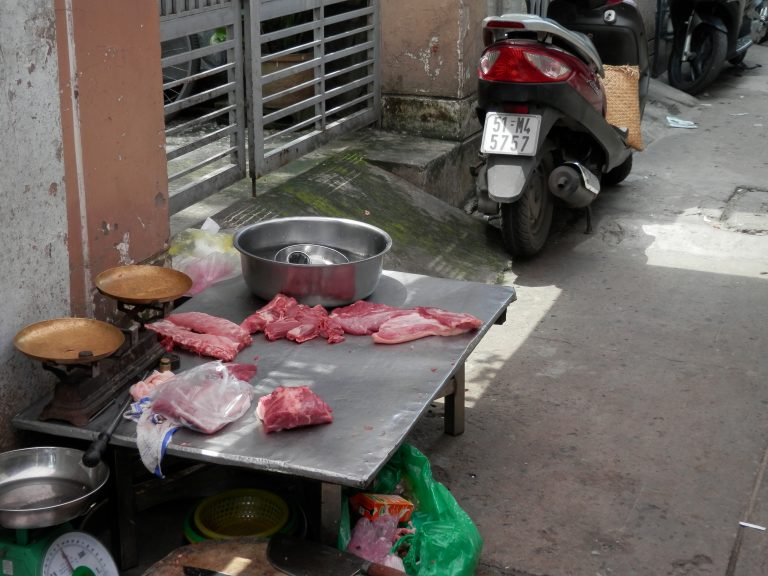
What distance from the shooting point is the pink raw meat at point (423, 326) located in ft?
13.3

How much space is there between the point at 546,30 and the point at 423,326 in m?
2.74

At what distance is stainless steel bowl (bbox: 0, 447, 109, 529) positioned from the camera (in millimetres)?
3199

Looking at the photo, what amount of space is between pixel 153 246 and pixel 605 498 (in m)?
2.13

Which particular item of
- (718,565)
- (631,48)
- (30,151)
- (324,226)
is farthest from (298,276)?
(631,48)

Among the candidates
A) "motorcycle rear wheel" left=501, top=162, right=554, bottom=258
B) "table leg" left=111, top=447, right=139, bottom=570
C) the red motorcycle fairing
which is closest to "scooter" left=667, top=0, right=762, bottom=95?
"motorcycle rear wheel" left=501, top=162, right=554, bottom=258

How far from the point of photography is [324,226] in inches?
188

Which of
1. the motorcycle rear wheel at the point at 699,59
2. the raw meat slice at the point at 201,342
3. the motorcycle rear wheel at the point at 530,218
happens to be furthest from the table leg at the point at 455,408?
the motorcycle rear wheel at the point at 699,59

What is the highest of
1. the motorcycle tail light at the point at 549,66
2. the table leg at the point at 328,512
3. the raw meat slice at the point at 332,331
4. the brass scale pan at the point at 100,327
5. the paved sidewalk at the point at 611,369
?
the motorcycle tail light at the point at 549,66

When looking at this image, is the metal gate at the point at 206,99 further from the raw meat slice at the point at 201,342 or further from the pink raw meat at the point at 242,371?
the pink raw meat at the point at 242,371

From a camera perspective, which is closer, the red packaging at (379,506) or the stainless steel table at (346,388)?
the stainless steel table at (346,388)

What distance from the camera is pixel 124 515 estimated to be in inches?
138

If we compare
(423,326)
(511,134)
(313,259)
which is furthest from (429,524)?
(511,134)

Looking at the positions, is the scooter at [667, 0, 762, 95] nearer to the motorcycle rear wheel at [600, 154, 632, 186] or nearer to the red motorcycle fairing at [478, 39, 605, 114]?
the motorcycle rear wheel at [600, 154, 632, 186]

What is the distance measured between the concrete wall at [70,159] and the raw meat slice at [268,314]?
0.53 meters
